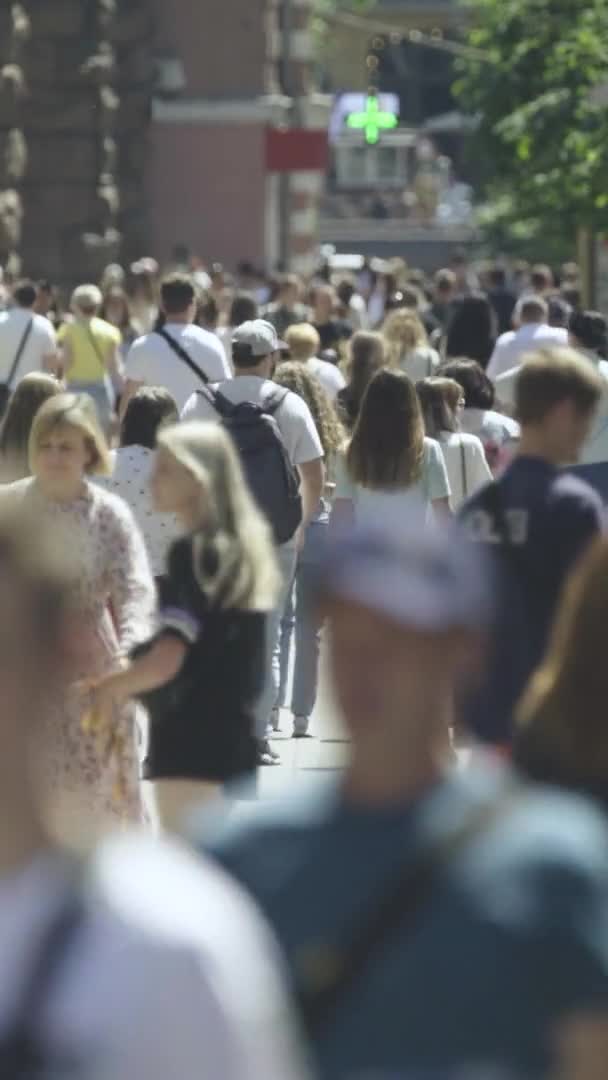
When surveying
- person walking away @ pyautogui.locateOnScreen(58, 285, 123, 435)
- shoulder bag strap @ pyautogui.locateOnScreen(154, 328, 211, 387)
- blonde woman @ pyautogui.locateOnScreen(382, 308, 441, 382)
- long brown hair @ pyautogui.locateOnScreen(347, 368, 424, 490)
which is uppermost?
long brown hair @ pyautogui.locateOnScreen(347, 368, 424, 490)

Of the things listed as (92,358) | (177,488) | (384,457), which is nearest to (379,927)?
(177,488)

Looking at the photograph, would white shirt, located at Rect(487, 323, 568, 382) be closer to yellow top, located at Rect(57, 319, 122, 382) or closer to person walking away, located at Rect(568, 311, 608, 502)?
person walking away, located at Rect(568, 311, 608, 502)

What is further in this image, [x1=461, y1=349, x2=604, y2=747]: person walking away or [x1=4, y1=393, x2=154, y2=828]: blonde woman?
[x1=4, y1=393, x2=154, y2=828]: blonde woman

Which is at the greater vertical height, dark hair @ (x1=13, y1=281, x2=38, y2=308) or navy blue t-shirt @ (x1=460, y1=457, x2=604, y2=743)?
navy blue t-shirt @ (x1=460, y1=457, x2=604, y2=743)

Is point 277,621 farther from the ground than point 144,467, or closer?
closer

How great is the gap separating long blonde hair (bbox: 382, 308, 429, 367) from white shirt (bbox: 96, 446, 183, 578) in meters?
6.84

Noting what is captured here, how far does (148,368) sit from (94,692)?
627 cm

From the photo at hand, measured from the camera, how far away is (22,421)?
33.6 ft

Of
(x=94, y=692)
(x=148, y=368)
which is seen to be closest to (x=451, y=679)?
(x=94, y=692)

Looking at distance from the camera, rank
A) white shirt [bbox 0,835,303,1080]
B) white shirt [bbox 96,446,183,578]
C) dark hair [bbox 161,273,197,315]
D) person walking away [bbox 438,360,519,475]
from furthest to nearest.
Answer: dark hair [bbox 161,273,197,315] → person walking away [bbox 438,360,519,475] → white shirt [bbox 96,446,183,578] → white shirt [bbox 0,835,303,1080]

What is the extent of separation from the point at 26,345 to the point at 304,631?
5.15 metres

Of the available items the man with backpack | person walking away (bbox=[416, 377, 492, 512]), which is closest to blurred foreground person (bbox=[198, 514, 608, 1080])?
the man with backpack

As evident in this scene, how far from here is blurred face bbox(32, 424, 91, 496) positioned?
8.17 m

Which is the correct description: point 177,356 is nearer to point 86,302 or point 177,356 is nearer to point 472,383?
point 472,383
